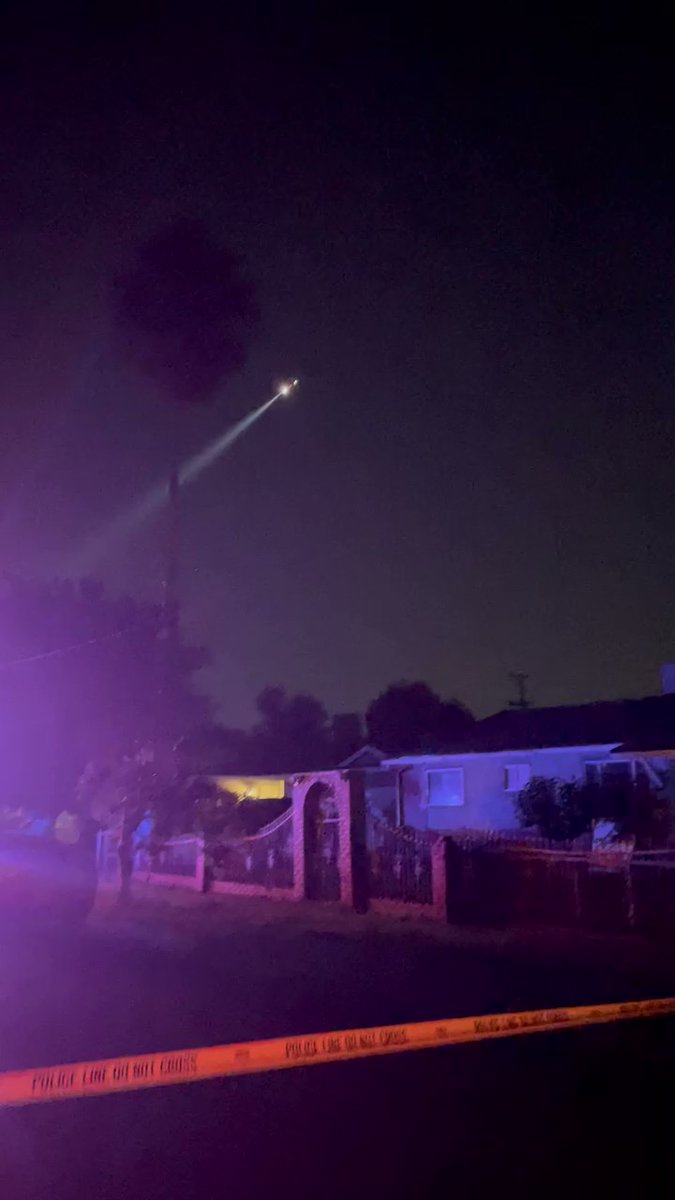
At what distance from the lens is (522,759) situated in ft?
88.4

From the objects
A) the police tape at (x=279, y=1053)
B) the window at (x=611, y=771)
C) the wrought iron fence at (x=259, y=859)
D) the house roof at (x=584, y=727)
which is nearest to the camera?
the police tape at (x=279, y=1053)

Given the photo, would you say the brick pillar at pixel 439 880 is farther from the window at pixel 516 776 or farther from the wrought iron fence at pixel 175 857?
the window at pixel 516 776

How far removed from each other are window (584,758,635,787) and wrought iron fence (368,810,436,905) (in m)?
8.03

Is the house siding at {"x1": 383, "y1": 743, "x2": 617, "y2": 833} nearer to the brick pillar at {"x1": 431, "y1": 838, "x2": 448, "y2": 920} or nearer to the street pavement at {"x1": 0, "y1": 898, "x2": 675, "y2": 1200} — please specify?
the brick pillar at {"x1": 431, "y1": 838, "x2": 448, "y2": 920}

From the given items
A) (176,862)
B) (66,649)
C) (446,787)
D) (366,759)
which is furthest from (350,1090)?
(366,759)

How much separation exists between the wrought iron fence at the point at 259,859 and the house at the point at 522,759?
26.2ft

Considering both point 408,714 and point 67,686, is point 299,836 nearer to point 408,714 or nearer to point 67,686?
point 67,686

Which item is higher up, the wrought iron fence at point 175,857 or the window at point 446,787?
the window at point 446,787

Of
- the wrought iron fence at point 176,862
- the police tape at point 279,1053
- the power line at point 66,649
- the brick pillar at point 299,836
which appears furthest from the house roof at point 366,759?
the police tape at point 279,1053

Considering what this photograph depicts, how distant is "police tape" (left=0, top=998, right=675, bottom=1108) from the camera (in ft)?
21.3

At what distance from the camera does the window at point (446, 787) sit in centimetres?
2872

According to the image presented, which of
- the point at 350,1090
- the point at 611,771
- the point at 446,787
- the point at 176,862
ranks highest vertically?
the point at 611,771

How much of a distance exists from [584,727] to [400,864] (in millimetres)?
11769

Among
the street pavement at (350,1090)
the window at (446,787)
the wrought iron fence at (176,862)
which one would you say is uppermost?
the window at (446,787)
